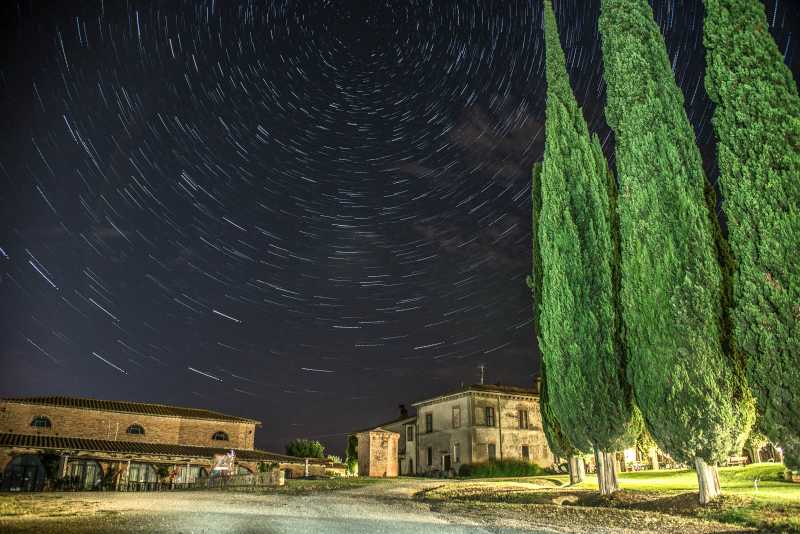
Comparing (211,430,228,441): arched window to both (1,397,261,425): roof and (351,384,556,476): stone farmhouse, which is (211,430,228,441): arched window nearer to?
(1,397,261,425): roof

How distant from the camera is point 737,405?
37.4 feet

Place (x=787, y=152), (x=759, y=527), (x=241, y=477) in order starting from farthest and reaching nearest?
(x=241, y=477), (x=787, y=152), (x=759, y=527)

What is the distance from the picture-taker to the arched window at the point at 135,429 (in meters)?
38.2

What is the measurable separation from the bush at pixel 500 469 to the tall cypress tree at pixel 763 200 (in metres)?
28.9

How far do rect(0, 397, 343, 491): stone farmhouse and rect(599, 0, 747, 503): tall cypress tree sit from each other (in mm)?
30767

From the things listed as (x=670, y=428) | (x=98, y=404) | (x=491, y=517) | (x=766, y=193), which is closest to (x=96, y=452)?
(x=98, y=404)

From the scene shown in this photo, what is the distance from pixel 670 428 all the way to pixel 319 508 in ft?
31.8

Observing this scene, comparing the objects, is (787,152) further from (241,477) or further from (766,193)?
(241,477)

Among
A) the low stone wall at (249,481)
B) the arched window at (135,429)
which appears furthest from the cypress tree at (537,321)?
the arched window at (135,429)

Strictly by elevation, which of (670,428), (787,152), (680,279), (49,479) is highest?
(787,152)

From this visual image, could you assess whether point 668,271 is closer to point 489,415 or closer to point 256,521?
point 256,521

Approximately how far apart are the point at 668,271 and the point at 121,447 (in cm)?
3486

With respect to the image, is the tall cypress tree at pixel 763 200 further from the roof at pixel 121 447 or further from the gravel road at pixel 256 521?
the roof at pixel 121 447

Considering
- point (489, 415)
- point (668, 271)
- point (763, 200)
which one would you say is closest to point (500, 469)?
point (489, 415)
